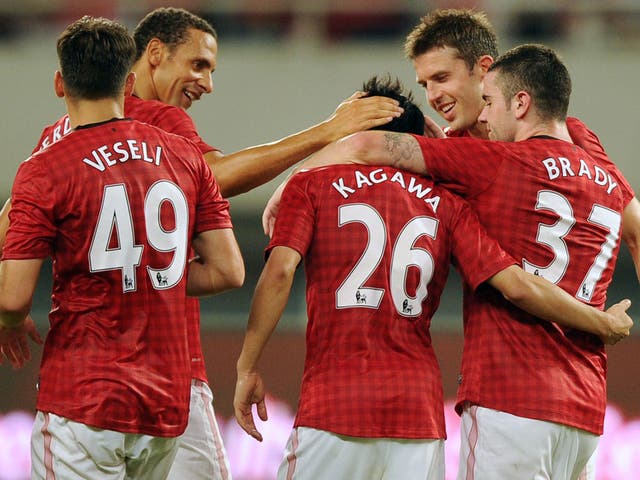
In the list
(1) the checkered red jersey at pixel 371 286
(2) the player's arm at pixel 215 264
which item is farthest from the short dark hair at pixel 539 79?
(2) the player's arm at pixel 215 264

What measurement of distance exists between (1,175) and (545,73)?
8003 millimetres

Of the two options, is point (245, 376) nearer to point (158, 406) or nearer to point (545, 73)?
point (158, 406)

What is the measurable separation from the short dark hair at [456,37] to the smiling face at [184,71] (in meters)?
0.87

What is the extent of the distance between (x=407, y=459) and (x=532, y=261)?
2.36 ft

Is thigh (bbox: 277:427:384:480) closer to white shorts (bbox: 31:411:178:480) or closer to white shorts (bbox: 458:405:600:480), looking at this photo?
white shorts (bbox: 458:405:600:480)

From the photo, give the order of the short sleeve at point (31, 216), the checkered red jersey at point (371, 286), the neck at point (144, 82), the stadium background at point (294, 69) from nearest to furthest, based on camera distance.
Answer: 1. the short sleeve at point (31, 216)
2. the checkered red jersey at point (371, 286)
3. the neck at point (144, 82)
4. the stadium background at point (294, 69)

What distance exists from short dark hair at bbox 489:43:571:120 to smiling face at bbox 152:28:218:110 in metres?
1.51

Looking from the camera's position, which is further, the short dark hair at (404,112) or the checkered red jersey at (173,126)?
the checkered red jersey at (173,126)

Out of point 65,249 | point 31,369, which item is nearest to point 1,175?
point 31,369

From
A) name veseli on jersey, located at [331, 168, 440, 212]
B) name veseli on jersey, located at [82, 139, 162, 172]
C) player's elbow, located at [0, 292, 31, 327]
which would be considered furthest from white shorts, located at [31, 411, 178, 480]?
name veseli on jersey, located at [331, 168, 440, 212]

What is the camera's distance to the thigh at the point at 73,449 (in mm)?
3096

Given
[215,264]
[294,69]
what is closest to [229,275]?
[215,264]

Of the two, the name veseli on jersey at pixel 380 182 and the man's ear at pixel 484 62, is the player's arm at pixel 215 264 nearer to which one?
the name veseli on jersey at pixel 380 182

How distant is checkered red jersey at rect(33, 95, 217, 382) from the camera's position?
3.94m
